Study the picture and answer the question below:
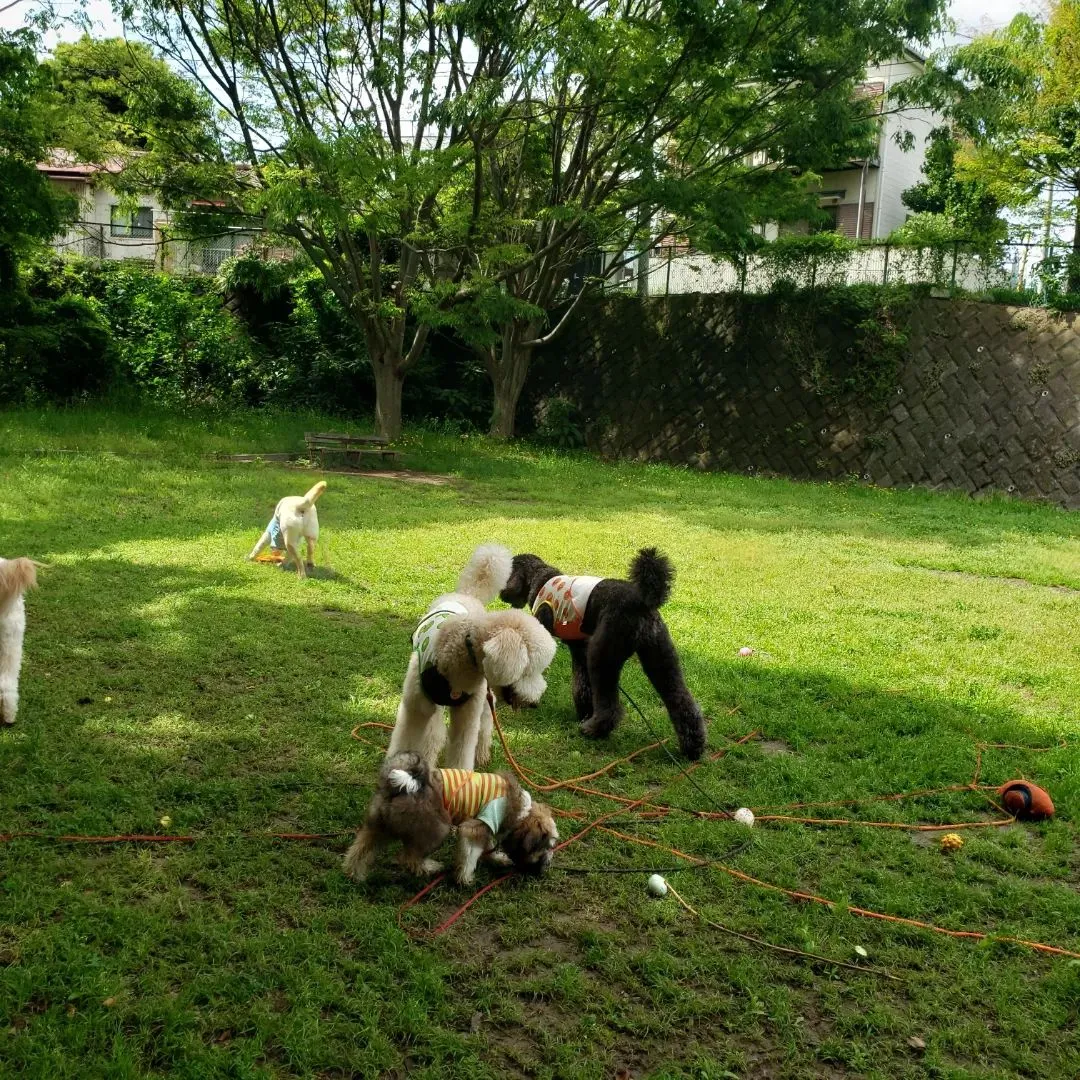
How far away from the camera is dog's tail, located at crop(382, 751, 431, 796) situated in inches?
113

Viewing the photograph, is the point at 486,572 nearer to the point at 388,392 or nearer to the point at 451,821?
the point at 451,821

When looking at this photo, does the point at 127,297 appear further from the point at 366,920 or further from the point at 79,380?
the point at 366,920

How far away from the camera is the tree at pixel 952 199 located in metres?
13.7

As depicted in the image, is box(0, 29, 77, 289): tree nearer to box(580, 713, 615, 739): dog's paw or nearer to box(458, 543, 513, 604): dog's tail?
box(458, 543, 513, 604): dog's tail

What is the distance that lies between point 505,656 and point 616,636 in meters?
1.09

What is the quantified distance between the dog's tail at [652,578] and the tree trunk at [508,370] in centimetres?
1265

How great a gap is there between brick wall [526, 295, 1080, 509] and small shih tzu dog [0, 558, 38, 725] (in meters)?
12.3

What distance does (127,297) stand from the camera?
17.4 meters

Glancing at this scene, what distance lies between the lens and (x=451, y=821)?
3.00 m

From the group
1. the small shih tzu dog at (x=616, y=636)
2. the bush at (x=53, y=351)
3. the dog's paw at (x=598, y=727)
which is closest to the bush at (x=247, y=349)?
the bush at (x=53, y=351)

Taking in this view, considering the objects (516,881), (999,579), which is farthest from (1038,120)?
(516,881)

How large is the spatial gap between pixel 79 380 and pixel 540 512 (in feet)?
32.1

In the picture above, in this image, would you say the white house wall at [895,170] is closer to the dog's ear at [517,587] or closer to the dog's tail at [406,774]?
the dog's ear at [517,587]

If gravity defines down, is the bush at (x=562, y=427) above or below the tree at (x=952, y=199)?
below
